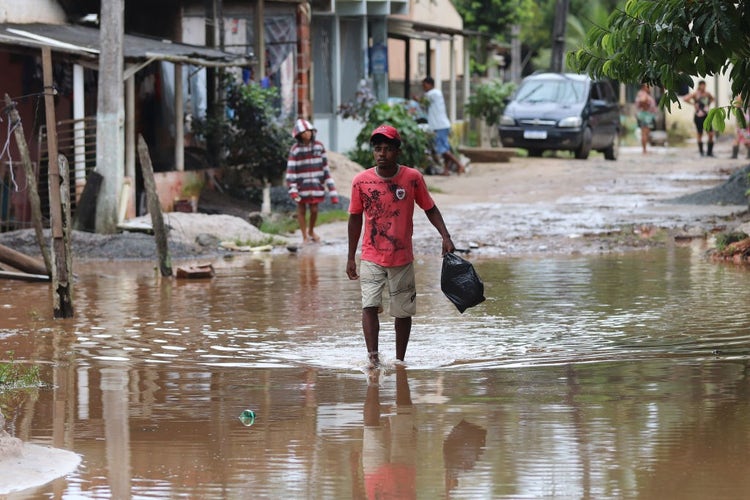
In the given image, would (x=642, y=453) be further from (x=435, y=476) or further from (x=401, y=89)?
(x=401, y=89)

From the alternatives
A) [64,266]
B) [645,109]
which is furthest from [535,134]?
[64,266]

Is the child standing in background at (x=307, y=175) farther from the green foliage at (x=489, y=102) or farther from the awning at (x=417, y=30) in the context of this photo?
the green foliage at (x=489, y=102)

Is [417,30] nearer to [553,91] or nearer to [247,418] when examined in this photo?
[553,91]

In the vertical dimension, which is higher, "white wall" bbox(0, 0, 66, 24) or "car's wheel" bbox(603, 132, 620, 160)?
"white wall" bbox(0, 0, 66, 24)

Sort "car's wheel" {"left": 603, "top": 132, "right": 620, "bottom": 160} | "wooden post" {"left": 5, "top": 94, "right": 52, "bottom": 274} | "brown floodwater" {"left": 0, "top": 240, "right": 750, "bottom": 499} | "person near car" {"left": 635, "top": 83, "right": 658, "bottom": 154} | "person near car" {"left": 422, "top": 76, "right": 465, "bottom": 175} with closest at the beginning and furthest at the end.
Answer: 1. "brown floodwater" {"left": 0, "top": 240, "right": 750, "bottom": 499}
2. "wooden post" {"left": 5, "top": 94, "right": 52, "bottom": 274}
3. "person near car" {"left": 422, "top": 76, "right": 465, "bottom": 175}
4. "car's wheel" {"left": 603, "top": 132, "right": 620, "bottom": 160}
5. "person near car" {"left": 635, "top": 83, "right": 658, "bottom": 154}

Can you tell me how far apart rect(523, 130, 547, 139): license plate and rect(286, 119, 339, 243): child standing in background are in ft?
48.9

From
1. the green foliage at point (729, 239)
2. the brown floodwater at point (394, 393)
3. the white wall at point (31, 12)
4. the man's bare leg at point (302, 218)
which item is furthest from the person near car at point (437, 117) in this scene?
the brown floodwater at point (394, 393)

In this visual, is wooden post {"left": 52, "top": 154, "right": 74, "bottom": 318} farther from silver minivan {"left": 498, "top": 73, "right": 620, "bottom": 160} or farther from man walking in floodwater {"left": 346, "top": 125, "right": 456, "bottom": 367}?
silver minivan {"left": 498, "top": 73, "right": 620, "bottom": 160}

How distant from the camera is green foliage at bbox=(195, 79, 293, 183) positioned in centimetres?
2131

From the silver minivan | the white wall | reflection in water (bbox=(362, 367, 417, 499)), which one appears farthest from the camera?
the silver minivan

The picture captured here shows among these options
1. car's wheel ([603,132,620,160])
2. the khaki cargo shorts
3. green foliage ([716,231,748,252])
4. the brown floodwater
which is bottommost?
the brown floodwater

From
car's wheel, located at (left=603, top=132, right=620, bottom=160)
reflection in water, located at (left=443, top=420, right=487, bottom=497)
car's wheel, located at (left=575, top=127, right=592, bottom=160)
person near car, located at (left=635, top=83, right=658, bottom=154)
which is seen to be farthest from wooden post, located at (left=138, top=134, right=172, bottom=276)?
person near car, located at (left=635, top=83, right=658, bottom=154)

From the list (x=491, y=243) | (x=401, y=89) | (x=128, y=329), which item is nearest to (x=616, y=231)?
(x=491, y=243)

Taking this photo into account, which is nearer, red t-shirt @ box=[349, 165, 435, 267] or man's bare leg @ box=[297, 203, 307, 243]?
red t-shirt @ box=[349, 165, 435, 267]
